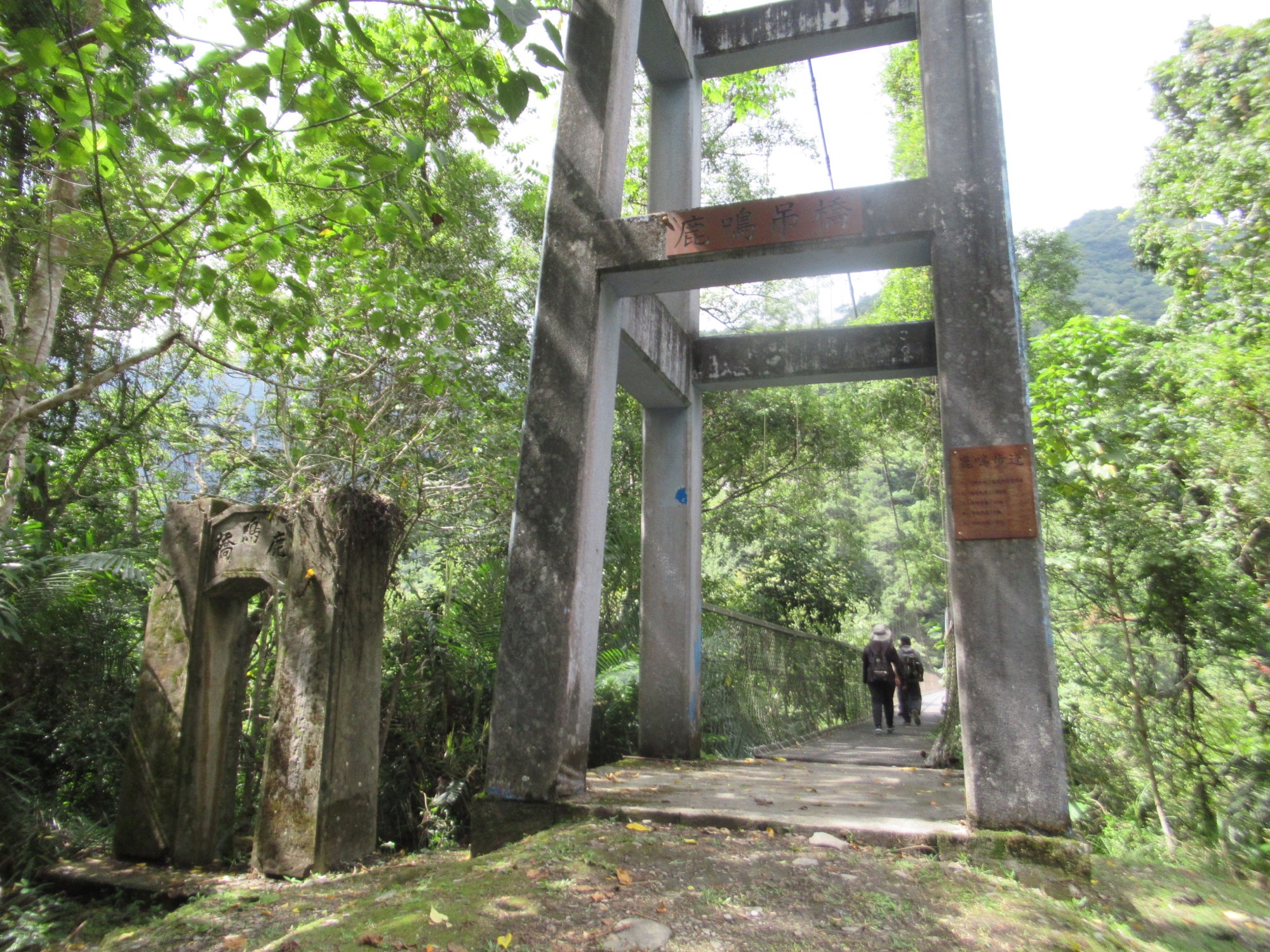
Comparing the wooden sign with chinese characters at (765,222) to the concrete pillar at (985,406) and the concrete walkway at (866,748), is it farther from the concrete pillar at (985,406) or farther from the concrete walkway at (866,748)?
the concrete walkway at (866,748)

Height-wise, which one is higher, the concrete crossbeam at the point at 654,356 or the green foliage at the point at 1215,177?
the green foliage at the point at 1215,177

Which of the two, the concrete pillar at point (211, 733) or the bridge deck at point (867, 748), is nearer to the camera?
the concrete pillar at point (211, 733)

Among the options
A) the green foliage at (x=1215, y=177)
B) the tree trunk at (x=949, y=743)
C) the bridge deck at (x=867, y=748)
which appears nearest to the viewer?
the tree trunk at (x=949, y=743)

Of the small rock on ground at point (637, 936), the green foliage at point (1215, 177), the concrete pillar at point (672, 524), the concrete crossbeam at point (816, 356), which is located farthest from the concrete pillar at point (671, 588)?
the green foliage at point (1215, 177)

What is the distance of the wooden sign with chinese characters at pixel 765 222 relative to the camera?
450 cm

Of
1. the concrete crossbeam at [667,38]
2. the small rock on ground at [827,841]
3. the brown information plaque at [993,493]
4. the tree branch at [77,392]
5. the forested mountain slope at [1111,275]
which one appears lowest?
the small rock on ground at [827,841]

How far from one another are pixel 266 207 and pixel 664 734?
188 inches

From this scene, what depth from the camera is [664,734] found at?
6352mm

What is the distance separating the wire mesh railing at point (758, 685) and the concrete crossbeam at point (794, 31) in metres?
5.10

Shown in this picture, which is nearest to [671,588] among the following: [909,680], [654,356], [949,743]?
[654,356]

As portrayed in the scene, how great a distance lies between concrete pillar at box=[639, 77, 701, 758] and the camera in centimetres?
640

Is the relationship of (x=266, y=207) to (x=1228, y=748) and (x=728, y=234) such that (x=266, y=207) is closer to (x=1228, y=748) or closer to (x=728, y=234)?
(x=728, y=234)

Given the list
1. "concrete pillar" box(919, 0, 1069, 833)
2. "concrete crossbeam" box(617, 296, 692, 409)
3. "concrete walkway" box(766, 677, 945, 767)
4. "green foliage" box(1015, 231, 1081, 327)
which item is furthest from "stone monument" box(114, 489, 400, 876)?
"green foliage" box(1015, 231, 1081, 327)

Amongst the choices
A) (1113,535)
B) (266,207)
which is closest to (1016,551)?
(1113,535)
